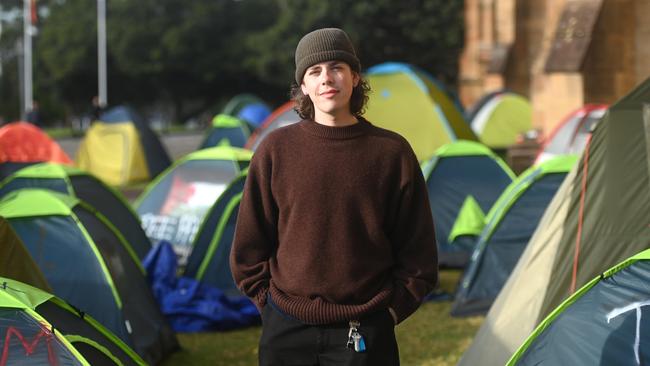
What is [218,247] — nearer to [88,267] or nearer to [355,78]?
[88,267]

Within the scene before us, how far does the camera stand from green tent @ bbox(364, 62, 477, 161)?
14367 millimetres

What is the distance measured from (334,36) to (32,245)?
4144mm

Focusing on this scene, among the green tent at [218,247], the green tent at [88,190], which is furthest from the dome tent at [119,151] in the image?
the green tent at [218,247]

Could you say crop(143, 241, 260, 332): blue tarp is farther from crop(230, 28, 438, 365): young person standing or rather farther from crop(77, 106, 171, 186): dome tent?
crop(77, 106, 171, 186): dome tent

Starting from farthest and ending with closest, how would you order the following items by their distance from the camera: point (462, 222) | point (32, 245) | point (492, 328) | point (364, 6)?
point (364, 6) < point (462, 222) < point (32, 245) < point (492, 328)

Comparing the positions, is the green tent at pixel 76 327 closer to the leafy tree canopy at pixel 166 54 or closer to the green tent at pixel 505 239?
the green tent at pixel 505 239

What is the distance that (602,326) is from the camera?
13.3 ft

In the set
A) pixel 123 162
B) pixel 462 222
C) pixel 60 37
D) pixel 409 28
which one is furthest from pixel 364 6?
pixel 462 222

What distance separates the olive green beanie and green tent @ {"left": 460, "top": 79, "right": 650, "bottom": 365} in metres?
2.85

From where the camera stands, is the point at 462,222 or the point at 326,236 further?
the point at 462,222

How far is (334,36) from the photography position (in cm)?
315

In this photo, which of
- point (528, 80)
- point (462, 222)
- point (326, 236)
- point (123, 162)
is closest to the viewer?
point (326, 236)

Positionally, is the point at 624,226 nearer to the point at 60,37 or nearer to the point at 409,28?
the point at 409,28

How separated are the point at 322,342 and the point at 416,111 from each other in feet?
38.2
